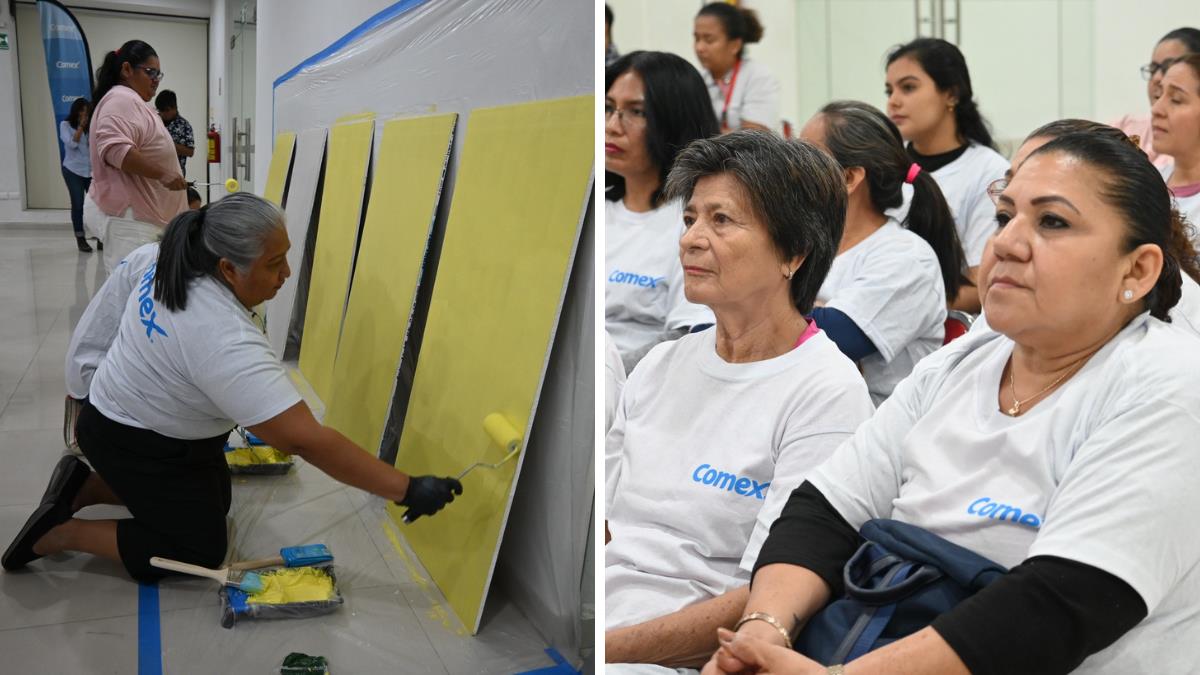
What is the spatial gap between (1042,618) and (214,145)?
1.38 m

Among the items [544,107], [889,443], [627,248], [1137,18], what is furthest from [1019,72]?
[889,443]

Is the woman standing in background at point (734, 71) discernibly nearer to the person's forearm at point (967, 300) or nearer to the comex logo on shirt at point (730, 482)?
the comex logo on shirt at point (730, 482)

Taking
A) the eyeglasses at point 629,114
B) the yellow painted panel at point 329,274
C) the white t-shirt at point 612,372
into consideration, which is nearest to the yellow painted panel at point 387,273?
the yellow painted panel at point 329,274

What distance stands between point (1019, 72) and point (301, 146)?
1.51 metres

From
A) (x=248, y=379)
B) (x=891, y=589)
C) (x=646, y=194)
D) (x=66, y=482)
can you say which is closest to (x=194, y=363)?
(x=248, y=379)

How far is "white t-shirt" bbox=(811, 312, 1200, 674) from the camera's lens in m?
0.69

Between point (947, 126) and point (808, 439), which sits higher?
point (947, 126)

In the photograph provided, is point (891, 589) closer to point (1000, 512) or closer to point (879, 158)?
point (1000, 512)

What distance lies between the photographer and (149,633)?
1.56 meters

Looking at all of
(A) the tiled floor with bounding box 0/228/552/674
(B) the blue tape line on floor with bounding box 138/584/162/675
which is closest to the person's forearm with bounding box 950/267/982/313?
(A) the tiled floor with bounding box 0/228/552/674

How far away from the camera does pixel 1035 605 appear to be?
72cm

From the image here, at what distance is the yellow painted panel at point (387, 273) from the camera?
6.43 ft

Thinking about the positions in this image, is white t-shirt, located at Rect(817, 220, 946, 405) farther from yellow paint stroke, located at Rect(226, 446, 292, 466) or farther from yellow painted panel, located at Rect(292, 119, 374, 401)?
yellow paint stroke, located at Rect(226, 446, 292, 466)

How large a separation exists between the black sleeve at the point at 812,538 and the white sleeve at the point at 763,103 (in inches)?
16.4
